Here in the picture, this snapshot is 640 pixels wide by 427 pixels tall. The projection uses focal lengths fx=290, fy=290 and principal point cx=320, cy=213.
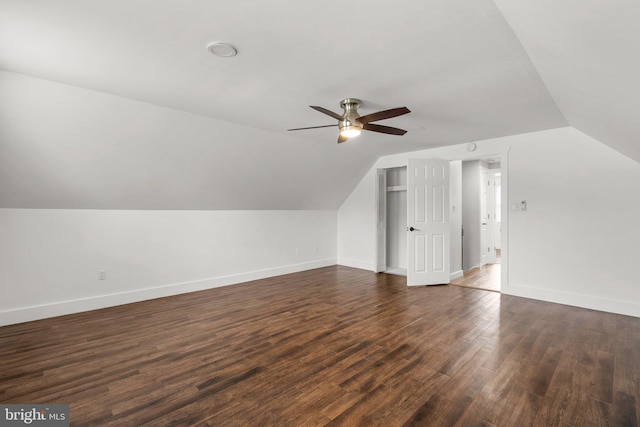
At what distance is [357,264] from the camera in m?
6.85

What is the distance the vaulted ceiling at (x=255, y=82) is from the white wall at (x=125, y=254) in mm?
280

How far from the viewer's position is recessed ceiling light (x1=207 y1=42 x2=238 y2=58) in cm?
213

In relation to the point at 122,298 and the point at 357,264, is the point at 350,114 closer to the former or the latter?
the point at 122,298

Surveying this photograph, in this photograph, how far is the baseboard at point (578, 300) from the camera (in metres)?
3.82

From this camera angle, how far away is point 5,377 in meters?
2.41

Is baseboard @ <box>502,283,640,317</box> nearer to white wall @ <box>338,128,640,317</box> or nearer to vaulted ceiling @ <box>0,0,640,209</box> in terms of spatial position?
white wall @ <box>338,128,640,317</box>

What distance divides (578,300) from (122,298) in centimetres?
661

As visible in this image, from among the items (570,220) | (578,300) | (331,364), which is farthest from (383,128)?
(578,300)

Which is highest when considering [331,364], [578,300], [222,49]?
[222,49]

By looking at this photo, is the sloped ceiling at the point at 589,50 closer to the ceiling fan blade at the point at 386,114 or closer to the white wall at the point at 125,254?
the ceiling fan blade at the point at 386,114

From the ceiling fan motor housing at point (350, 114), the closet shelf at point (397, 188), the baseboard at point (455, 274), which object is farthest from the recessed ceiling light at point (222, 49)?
the baseboard at point (455, 274)

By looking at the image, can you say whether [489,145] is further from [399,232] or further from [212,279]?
[212,279]

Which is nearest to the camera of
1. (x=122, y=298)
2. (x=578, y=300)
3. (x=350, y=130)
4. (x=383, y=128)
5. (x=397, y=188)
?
(x=350, y=130)

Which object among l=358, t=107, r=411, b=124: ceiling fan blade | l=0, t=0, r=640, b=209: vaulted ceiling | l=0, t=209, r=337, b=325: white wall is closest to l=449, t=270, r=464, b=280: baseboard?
l=0, t=0, r=640, b=209: vaulted ceiling
